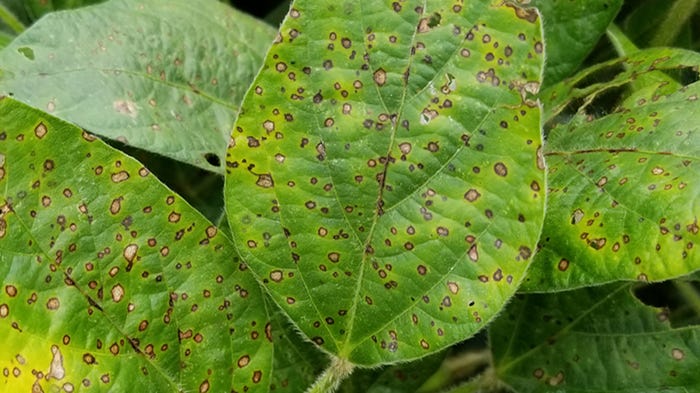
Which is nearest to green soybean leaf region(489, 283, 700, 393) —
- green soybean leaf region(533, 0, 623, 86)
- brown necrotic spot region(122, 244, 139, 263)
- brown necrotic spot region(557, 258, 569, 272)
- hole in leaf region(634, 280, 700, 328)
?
hole in leaf region(634, 280, 700, 328)

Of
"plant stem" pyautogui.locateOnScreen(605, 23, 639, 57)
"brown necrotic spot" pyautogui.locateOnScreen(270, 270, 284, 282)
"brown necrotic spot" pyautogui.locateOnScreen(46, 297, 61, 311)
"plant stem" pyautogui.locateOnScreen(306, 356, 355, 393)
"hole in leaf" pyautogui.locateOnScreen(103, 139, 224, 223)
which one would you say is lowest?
"hole in leaf" pyautogui.locateOnScreen(103, 139, 224, 223)

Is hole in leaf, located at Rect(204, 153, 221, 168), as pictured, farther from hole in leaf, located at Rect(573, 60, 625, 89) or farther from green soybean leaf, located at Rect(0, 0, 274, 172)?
hole in leaf, located at Rect(573, 60, 625, 89)

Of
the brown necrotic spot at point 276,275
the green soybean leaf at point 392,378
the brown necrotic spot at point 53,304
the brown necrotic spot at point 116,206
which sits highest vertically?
the brown necrotic spot at point 116,206

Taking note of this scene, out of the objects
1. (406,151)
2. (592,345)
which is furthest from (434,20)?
(592,345)

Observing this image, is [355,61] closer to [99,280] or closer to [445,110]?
[445,110]

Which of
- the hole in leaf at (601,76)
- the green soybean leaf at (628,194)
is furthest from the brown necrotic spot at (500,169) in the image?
the hole in leaf at (601,76)

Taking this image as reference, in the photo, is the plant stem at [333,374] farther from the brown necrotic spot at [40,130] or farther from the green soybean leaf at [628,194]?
the brown necrotic spot at [40,130]
